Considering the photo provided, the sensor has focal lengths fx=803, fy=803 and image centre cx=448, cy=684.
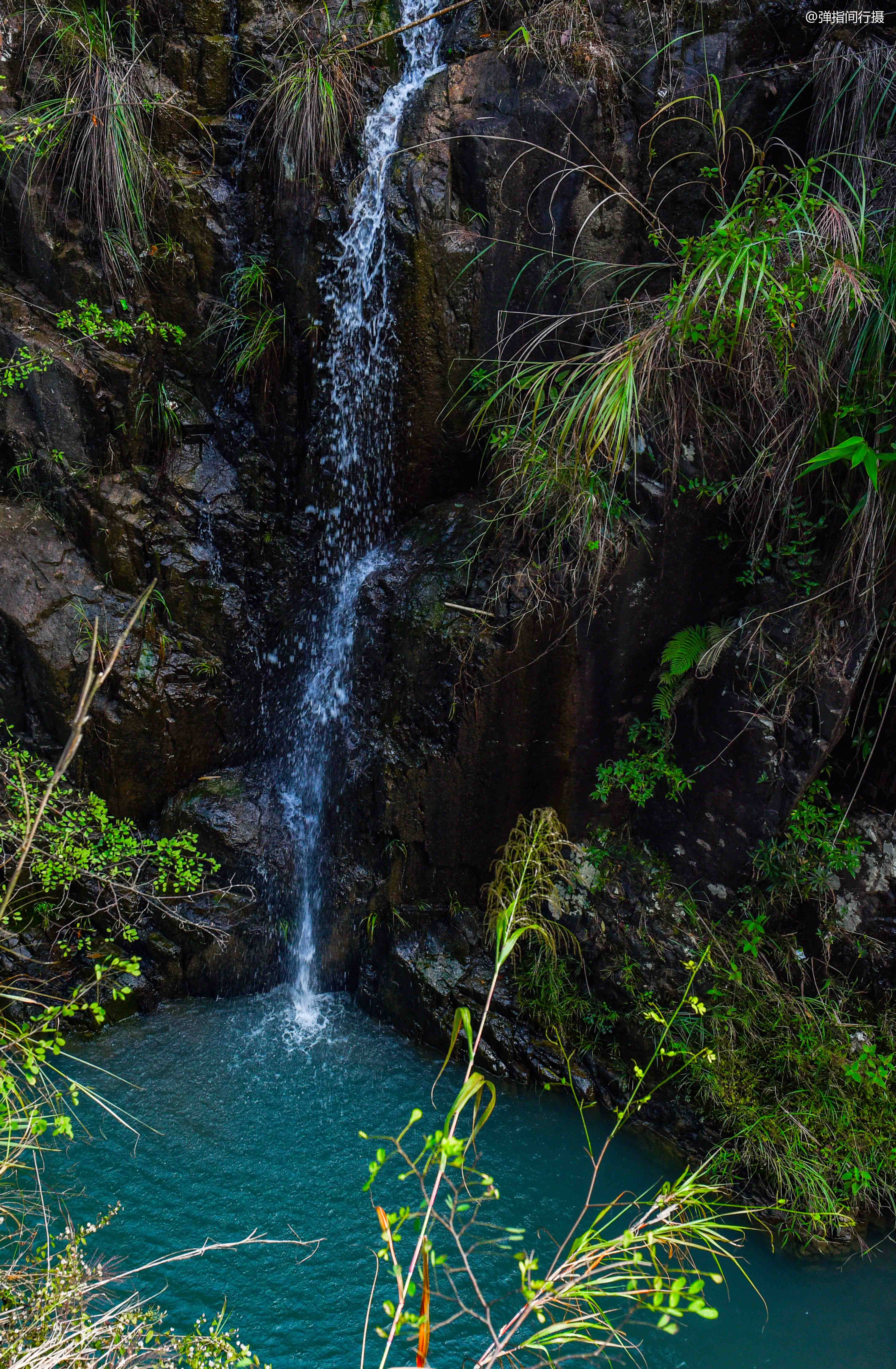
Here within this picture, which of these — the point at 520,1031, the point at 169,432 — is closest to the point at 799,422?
the point at 520,1031

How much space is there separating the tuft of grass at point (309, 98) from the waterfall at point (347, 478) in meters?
0.18

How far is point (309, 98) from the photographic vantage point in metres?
4.09

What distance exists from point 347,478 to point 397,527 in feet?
1.31

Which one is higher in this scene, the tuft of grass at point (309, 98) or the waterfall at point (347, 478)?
the tuft of grass at point (309, 98)

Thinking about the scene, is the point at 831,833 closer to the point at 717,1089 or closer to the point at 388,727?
the point at 717,1089

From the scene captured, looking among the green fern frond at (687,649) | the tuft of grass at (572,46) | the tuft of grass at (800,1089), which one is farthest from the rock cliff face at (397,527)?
the tuft of grass at (800,1089)

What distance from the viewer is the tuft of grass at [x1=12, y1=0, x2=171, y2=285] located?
3971 millimetres

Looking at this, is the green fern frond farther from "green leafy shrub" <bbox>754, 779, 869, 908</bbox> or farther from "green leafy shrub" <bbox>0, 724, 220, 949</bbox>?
"green leafy shrub" <bbox>0, 724, 220, 949</bbox>

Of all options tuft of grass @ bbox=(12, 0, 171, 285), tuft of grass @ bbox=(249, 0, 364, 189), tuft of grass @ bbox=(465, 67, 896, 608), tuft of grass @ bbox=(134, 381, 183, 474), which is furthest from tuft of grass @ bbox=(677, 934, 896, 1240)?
tuft of grass @ bbox=(12, 0, 171, 285)

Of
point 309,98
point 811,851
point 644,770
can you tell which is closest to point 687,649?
point 644,770

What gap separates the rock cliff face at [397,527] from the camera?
3602 millimetres

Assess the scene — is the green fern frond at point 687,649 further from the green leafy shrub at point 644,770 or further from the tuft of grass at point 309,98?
the tuft of grass at point 309,98

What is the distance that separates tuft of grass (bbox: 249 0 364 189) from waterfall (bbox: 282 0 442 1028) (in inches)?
7.0

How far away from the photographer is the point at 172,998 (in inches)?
160
